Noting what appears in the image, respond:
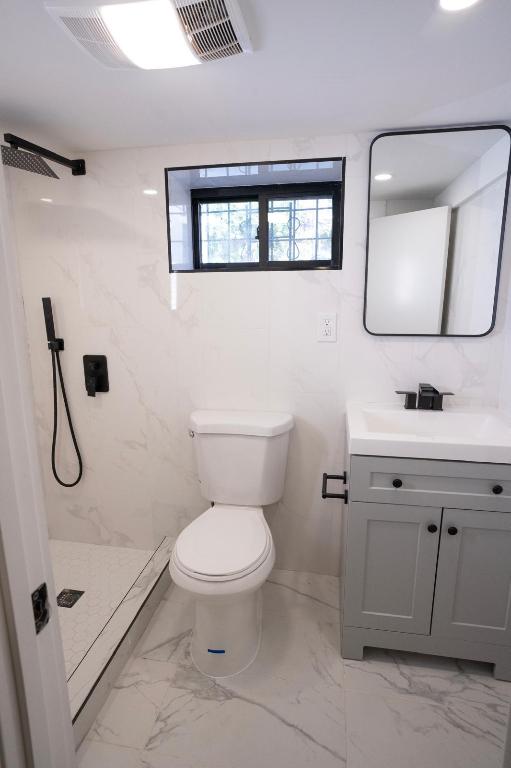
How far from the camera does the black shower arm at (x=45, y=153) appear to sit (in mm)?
1545

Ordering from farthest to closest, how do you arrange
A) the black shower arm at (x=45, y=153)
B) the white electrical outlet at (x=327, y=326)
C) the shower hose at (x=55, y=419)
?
the shower hose at (x=55, y=419) → the white electrical outlet at (x=327, y=326) → the black shower arm at (x=45, y=153)

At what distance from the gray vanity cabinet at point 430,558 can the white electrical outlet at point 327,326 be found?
2.18 feet

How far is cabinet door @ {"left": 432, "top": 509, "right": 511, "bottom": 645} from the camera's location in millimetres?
1389

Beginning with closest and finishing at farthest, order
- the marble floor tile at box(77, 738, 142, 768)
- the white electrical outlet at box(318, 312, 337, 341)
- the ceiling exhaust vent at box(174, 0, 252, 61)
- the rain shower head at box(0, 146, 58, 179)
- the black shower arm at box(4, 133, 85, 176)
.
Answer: the ceiling exhaust vent at box(174, 0, 252, 61)
the marble floor tile at box(77, 738, 142, 768)
the rain shower head at box(0, 146, 58, 179)
the black shower arm at box(4, 133, 85, 176)
the white electrical outlet at box(318, 312, 337, 341)

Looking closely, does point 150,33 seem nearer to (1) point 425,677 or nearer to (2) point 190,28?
(2) point 190,28

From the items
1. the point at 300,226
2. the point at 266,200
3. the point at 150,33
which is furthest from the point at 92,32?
the point at 300,226

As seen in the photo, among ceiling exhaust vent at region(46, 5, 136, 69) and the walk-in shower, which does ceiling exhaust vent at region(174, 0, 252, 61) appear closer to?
ceiling exhaust vent at region(46, 5, 136, 69)

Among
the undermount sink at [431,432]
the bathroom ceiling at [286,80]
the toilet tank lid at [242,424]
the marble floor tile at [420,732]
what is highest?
the bathroom ceiling at [286,80]

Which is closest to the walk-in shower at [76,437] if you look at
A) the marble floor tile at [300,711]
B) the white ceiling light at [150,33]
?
the marble floor tile at [300,711]

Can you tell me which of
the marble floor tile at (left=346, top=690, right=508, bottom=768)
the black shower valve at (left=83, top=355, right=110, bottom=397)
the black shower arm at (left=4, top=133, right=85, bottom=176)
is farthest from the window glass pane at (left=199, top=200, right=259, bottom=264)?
the marble floor tile at (left=346, top=690, right=508, bottom=768)

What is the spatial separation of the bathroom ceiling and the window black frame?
20 centimetres

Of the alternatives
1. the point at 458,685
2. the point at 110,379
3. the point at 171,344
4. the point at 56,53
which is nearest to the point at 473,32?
the point at 56,53

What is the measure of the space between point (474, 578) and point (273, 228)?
1733mm

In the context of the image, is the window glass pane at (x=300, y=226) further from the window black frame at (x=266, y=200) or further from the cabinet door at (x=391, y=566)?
the cabinet door at (x=391, y=566)
